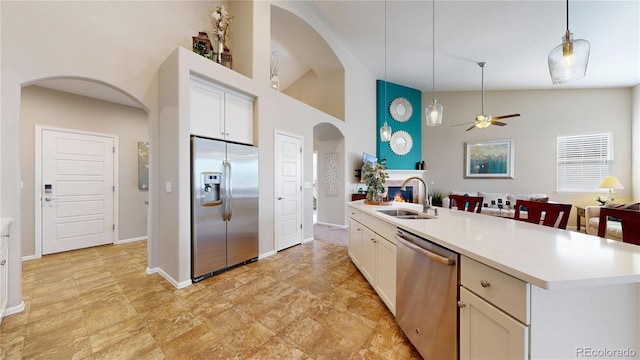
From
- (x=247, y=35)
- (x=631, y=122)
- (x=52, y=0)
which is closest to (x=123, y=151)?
(x=52, y=0)

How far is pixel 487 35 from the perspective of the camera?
409 cm

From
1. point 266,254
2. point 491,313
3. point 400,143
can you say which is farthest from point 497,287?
point 400,143

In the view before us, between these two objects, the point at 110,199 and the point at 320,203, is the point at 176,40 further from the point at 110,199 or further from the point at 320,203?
the point at 320,203

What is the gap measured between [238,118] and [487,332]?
3232 millimetres

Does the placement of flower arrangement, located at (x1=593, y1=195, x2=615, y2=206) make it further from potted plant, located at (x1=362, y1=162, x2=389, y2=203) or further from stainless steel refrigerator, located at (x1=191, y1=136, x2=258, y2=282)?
stainless steel refrigerator, located at (x1=191, y1=136, x2=258, y2=282)

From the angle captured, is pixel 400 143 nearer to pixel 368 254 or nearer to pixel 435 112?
pixel 435 112

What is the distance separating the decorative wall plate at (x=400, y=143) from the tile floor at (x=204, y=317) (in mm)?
4652

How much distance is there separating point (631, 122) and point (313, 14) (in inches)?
305

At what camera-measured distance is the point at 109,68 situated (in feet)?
8.14

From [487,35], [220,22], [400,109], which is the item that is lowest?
[400,109]

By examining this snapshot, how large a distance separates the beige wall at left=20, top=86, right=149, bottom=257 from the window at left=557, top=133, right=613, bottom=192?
9676 mm

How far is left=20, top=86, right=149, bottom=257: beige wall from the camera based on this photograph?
3.28 meters

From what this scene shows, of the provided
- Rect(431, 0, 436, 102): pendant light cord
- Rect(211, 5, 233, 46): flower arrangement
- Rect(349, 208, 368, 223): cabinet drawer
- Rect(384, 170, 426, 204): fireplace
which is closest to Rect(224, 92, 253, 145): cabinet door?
Rect(211, 5, 233, 46): flower arrangement

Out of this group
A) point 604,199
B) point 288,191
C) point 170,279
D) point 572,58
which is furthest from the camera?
point 604,199
